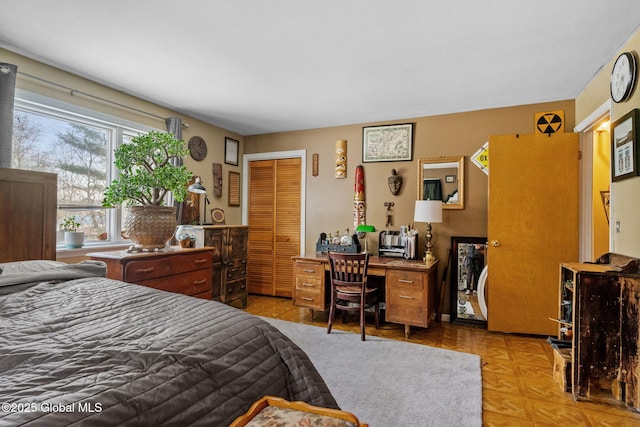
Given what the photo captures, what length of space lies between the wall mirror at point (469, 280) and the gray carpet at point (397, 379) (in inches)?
37.2

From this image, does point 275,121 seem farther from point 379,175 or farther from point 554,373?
point 554,373

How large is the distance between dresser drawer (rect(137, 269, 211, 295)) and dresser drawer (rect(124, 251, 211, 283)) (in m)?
0.04

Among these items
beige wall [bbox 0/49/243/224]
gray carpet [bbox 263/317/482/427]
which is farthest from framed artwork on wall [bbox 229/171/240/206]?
gray carpet [bbox 263/317/482/427]

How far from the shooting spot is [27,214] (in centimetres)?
219

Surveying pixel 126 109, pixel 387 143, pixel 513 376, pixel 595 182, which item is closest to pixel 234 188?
pixel 126 109

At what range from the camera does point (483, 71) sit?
2.78 metres

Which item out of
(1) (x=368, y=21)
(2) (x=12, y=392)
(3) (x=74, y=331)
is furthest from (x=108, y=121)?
(2) (x=12, y=392)

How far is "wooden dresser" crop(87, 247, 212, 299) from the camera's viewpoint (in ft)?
8.34

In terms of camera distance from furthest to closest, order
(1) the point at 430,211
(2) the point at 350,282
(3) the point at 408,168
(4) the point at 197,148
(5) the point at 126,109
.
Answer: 1. (4) the point at 197,148
2. (3) the point at 408,168
3. (1) the point at 430,211
4. (5) the point at 126,109
5. (2) the point at 350,282

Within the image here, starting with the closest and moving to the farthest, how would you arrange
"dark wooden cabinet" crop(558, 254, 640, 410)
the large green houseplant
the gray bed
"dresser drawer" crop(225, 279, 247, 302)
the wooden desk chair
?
A: the gray bed < "dark wooden cabinet" crop(558, 254, 640, 410) < the large green houseplant < the wooden desk chair < "dresser drawer" crop(225, 279, 247, 302)

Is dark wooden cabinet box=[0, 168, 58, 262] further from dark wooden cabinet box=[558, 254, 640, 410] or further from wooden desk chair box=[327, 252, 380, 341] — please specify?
dark wooden cabinet box=[558, 254, 640, 410]

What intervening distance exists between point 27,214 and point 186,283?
4.28ft

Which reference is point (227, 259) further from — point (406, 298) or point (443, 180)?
point (443, 180)

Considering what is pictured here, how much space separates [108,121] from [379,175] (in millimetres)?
3035
